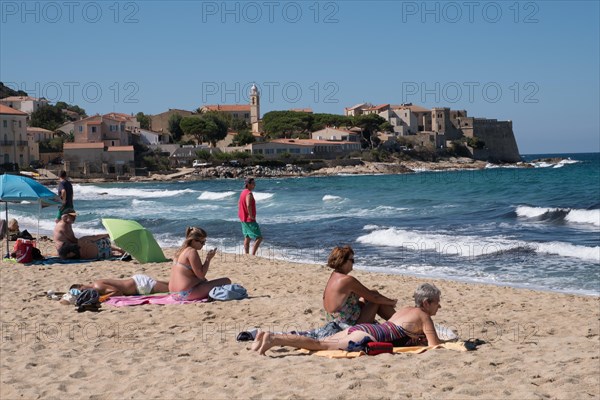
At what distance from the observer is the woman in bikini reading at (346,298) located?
645cm

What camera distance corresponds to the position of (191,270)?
27.7 ft

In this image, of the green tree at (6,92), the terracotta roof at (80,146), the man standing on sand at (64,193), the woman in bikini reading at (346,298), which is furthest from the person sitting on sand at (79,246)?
the green tree at (6,92)

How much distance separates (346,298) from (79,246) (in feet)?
23.7

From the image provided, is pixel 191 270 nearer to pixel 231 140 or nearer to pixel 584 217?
pixel 584 217

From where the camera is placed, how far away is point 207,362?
5.84 m

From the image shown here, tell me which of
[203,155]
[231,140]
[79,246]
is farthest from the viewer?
[231,140]

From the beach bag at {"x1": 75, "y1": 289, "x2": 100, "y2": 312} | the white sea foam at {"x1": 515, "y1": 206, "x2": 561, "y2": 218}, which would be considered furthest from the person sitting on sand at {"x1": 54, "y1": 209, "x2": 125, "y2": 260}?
the white sea foam at {"x1": 515, "y1": 206, "x2": 561, "y2": 218}

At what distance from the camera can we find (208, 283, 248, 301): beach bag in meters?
8.47

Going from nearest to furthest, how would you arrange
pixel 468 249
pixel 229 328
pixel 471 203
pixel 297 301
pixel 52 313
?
pixel 229 328, pixel 52 313, pixel 297 301, pixel 468 249, pixel 471 203

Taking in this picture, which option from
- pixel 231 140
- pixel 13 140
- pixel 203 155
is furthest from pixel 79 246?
pixel 231 140

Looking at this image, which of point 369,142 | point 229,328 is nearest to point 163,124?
point 369,142

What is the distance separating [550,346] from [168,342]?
346cm

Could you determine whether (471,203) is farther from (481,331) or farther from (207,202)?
(481,331)

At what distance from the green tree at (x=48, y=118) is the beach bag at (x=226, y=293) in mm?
86992
